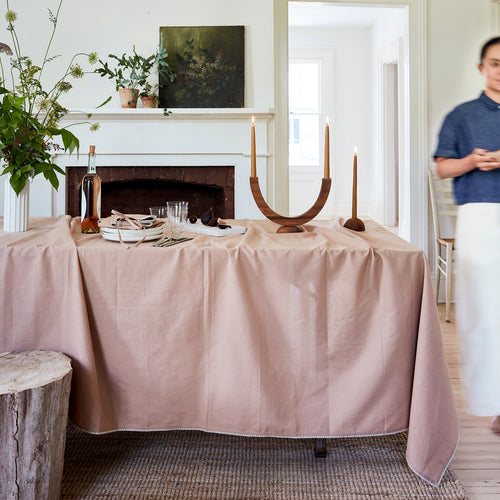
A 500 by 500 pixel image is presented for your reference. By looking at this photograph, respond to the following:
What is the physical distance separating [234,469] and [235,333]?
19.6 inches

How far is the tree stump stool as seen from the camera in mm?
1527

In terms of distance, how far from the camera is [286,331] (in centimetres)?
181

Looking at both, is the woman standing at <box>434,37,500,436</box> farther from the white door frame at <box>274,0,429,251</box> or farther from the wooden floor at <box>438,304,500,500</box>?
the white door frame at <box>274,0,429,251</box>

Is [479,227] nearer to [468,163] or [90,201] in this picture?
[468,163]

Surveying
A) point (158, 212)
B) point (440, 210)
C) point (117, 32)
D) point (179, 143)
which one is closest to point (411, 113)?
point (440, 210)

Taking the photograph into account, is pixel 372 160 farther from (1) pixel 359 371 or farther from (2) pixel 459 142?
(1) pixel 359 371

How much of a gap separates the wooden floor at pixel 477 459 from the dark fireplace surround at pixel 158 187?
2.19 m

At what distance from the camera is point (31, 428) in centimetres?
155

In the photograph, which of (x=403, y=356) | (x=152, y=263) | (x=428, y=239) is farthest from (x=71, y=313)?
(x=428, y=239)

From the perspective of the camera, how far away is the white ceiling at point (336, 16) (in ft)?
22.1

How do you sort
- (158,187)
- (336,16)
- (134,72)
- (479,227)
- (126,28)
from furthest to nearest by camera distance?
(336,16) < (158,187) < (126,28) < (134,72) < (479,227)

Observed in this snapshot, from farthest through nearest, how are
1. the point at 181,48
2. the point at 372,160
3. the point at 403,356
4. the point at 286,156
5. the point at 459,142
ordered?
the point at 372,160, the point at 286,156, the point at 181,48, the point at 459,142, the point at 403,356

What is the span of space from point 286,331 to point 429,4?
11.7 ft

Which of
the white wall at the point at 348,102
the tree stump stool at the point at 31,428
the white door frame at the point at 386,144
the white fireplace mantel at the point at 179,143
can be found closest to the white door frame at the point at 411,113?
the white fireplace mantel at the point at 179,143
